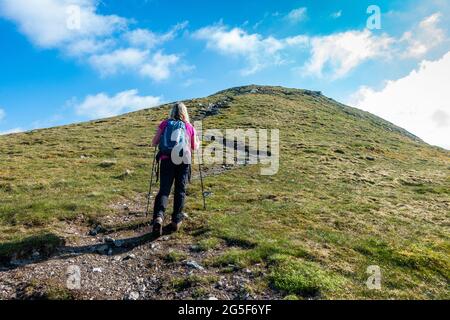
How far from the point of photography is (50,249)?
12.1 meters

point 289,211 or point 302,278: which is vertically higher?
point 289,211

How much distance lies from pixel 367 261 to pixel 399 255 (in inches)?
55.8

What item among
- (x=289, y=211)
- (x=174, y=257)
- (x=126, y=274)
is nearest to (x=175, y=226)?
(x=174, y=257)

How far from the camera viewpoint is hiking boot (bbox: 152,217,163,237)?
12.6 m

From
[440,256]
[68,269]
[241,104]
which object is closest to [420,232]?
[440,256]

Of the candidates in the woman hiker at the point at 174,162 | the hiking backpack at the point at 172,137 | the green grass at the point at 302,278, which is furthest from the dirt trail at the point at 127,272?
the hiking backpack at the point at 172,137

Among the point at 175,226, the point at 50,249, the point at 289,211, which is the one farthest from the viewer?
the point at 289,211

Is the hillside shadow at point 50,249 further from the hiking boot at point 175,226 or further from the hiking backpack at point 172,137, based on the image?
the hiking backpack at point 172,137

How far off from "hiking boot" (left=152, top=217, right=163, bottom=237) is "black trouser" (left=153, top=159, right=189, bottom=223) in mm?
132

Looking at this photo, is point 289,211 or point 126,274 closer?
point 126,274

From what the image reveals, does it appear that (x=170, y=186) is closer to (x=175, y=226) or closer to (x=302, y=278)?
(x=175, y=226)

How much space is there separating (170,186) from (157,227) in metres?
1.41

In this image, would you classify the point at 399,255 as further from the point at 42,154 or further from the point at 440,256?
the point at 42,154

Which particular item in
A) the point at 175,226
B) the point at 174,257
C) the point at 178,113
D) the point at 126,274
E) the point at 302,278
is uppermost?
the point at 178,113
